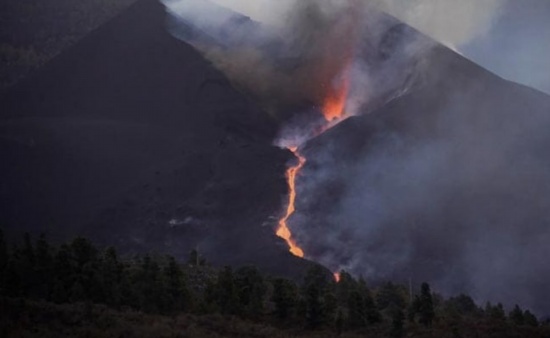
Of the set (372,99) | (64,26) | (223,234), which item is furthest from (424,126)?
(64,26)

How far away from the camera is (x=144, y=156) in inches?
3410

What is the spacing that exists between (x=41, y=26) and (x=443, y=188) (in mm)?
95233

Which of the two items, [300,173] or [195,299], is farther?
[300,173]

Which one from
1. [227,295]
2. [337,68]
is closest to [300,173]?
[337,68]

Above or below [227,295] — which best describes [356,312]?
below

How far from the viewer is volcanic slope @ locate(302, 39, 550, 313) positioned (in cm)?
6694

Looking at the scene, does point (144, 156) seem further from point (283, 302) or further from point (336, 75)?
point (283, 302)

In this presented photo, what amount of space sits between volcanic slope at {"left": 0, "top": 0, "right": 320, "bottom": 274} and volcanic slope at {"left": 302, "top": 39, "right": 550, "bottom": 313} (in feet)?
20.0

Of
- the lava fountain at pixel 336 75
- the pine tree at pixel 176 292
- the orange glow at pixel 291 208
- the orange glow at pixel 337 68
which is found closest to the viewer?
the pine tree at pixel 176 292

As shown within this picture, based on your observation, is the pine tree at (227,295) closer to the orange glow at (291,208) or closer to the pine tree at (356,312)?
the pine tree at (356,312)

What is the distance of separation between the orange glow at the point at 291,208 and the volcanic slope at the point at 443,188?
81cm

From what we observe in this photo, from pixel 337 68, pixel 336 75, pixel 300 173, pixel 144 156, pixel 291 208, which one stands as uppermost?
pixel 337 68

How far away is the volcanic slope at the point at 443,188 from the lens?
66.9 meters

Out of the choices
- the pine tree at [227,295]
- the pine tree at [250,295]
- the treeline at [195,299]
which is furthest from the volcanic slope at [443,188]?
the pine tree at [227,295]
